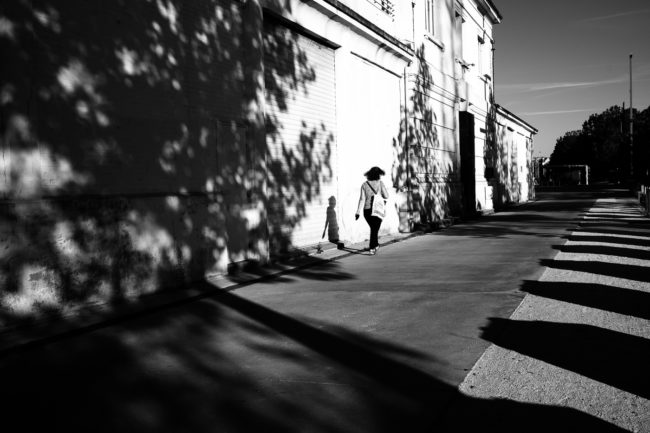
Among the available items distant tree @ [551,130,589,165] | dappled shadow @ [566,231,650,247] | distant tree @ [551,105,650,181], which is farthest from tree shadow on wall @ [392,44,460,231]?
distant tree @ [551,130,589,165]

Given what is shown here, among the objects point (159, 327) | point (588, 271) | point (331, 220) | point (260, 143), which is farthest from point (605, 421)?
point (331, 220)

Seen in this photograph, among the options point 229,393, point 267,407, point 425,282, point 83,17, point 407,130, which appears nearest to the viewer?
point 267,407

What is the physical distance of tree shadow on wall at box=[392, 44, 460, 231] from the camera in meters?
16.5

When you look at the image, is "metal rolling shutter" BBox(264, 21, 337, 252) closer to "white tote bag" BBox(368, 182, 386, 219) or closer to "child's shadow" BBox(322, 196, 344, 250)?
"child's shadow" BBox(322, 196, 344, 250)

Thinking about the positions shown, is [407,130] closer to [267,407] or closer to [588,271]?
[588,271]

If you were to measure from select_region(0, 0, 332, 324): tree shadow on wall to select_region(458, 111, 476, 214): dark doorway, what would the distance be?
13455 millimetres

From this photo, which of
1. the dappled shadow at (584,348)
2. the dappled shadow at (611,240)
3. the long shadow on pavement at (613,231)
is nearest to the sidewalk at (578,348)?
the dappled shadow at (584,348)

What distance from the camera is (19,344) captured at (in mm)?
5078

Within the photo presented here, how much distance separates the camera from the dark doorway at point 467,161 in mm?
22422

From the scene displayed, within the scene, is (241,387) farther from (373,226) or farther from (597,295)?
(373,226)

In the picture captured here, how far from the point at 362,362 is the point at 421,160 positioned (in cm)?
1404

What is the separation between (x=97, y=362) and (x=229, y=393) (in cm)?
145

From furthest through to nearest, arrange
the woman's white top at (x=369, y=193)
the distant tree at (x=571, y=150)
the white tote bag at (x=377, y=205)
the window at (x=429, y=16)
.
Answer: the distant tree at (x=571, y=150) < the window at (x=429, y=16) < the woman's white top at (x=369, y=193) < the white tote bag at (x=377, y=205)

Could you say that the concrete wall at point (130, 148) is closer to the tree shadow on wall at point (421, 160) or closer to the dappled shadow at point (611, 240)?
the tree shadow on wall at point (421, 160)
